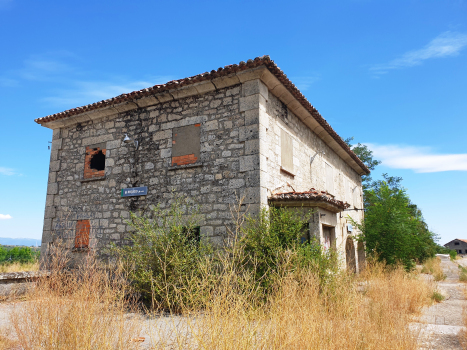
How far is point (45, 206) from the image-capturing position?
10.4 metres

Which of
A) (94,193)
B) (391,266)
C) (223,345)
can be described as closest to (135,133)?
(94,193)

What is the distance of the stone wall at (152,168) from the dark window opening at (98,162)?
0.71 feet

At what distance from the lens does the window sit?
981 cm

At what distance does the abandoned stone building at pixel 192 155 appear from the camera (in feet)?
25.3

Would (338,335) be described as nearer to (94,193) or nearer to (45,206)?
(94,193)

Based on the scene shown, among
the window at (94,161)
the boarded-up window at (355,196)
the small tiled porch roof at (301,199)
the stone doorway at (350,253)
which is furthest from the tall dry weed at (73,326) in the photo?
the boarded-up window at (355,196)

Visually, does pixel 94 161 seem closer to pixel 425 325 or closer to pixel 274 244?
pixel 274 244

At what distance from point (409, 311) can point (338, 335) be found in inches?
151

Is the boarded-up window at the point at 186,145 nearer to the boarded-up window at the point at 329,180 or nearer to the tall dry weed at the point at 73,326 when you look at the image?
the tall dry weed at the point at 73,326

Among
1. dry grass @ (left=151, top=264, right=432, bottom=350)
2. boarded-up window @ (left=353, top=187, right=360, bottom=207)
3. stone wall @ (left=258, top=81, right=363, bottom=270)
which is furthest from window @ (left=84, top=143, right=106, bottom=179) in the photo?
boarded-up window @ (left=353, top=187, right=360, bottom=207)

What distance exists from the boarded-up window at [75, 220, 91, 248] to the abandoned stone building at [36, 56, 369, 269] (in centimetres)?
4

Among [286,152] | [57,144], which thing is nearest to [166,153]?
[286,152]

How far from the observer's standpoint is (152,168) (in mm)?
8883

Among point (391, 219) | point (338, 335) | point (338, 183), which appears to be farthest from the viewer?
point (338, 183)
